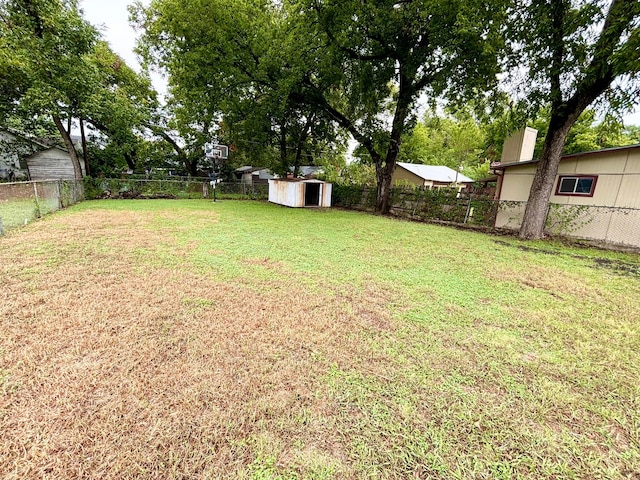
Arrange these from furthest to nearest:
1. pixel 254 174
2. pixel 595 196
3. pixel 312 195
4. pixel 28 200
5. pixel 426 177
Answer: pixel 254 174 → pixel 426 177 → pixel 312 195 → pixel 595 196 → pixel 28 200

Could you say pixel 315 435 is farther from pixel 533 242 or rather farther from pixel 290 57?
pixel 290 57

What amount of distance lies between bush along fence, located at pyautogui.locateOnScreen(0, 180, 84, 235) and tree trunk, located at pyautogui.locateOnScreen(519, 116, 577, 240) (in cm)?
1265

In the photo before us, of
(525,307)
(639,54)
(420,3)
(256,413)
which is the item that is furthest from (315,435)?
(420,3)

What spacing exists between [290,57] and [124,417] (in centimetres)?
1213

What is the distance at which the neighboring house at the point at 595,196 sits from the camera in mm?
6840

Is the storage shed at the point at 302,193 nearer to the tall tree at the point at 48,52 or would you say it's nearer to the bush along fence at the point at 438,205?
the bush along fence at the point at 438,205

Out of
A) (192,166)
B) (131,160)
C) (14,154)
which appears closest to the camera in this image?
(14,154)

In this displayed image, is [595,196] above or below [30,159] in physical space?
below

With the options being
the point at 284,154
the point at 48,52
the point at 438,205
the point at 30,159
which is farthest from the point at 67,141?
the point at 438,205

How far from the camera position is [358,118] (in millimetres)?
12742

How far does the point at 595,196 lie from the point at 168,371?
34.9 feet

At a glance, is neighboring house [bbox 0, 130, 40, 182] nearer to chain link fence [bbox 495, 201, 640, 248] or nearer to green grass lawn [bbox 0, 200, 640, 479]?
green grass lawn [bbox 0, 200, 640, 479]

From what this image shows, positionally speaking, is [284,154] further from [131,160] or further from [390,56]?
[131,160]

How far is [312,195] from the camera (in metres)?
14.8
